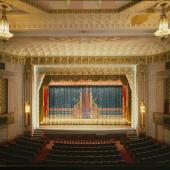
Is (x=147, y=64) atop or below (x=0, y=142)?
atop

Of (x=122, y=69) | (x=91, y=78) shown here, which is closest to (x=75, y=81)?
(x=91, y=78)

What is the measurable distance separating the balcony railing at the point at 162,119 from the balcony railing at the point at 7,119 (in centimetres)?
796

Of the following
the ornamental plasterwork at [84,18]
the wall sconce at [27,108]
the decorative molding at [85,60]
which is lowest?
the wall sconce at [27,108]

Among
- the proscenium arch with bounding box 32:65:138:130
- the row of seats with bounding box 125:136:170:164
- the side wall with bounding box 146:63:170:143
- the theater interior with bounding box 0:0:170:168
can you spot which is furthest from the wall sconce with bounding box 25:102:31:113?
the side wall with bounding box 146:63:170:143

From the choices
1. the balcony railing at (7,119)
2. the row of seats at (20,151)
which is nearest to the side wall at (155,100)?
the row of seats at (20,151)

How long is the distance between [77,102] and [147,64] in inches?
216

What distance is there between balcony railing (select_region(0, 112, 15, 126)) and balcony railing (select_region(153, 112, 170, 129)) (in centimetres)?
796

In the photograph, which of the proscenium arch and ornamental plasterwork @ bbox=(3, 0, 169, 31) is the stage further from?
ornamental plasterwork @ bbox=(3, 0, 169, 31)

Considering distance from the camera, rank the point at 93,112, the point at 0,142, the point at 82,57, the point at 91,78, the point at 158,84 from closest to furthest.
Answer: the point at 0,142 → the point at 158,84 → the point at 82,57 → the point at 91,78 → the point at 93,112

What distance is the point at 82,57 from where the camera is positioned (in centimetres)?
1347

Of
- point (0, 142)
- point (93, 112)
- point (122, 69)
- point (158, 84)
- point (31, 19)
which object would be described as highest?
point (31, 19)

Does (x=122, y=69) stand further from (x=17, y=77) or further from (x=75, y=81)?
(x=17, y=77)

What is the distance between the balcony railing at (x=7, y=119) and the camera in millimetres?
11846

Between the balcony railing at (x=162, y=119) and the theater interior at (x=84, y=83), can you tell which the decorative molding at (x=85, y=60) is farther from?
the balcony railing at (x=162, y=119)
